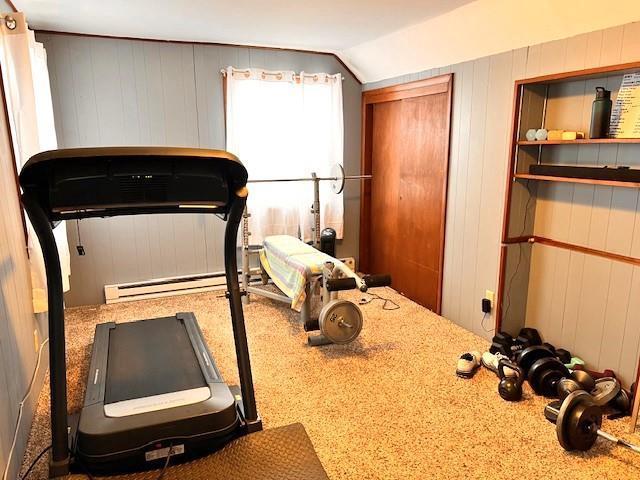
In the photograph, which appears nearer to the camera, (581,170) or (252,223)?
(581,170)

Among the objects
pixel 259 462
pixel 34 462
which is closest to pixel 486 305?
pixel 259 462

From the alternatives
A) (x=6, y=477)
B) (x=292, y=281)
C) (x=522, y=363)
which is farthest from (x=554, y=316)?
(x=6, y=477)

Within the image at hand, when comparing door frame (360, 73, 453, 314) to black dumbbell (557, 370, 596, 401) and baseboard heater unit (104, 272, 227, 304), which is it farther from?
baseboard heater unit (104, 272, 227, 304)

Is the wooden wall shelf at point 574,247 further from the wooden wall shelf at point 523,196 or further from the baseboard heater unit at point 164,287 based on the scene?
the baseboard heater unit at point 164,287

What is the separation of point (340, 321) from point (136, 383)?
129cm

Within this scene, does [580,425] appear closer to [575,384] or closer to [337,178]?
[575,384]

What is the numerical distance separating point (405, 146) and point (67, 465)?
11.3 ft

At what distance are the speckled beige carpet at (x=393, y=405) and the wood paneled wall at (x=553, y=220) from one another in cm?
44

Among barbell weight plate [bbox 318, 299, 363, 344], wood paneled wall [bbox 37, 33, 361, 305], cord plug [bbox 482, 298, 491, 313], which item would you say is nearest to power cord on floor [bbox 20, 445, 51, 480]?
barbell weight plate [bbox 318, 299, 363, 344]

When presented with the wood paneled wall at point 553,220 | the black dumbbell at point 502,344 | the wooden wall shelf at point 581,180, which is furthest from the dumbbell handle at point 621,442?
the wooden wall shelf at point 581,180

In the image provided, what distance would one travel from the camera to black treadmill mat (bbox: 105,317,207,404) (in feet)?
7.25

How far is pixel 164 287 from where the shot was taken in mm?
4258

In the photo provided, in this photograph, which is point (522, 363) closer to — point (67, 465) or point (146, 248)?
point (67, 465)

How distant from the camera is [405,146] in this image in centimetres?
420
